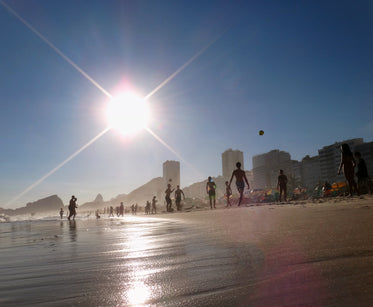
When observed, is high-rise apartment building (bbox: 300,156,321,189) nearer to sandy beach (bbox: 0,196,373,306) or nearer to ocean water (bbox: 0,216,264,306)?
sandy beach (bbox: 0,196,373,306)

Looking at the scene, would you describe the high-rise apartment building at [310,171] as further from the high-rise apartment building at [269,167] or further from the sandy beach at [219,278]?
the sandy beach at [219,278]

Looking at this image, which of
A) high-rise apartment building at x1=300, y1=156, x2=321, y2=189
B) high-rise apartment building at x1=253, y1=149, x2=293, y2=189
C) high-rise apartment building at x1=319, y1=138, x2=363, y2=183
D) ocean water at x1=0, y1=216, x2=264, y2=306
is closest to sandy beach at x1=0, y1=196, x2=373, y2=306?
ocean water at x1=0, y1=216, x2=264, y2=306

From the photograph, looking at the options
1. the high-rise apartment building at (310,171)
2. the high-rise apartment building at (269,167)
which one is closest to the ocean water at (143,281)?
the high-rise apartment building at (310,171)

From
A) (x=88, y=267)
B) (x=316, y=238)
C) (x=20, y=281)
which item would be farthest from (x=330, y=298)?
(x=20, y=281)

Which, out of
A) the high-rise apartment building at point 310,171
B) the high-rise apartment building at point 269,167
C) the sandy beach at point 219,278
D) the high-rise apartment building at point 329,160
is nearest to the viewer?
the sandy beach at point 219,278

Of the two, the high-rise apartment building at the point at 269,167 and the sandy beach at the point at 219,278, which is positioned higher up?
the high-rise apartment building at the point at 269,167

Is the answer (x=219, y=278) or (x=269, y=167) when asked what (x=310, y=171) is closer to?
(x=269, y=167)

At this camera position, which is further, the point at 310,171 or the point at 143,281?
the point at 310,171

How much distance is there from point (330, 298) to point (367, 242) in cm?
109

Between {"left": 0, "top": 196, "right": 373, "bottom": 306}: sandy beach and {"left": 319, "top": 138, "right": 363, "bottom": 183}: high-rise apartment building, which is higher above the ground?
{"left": 319, "top": 138, "right": 363, "bottom": 183}: high-rise apartment building

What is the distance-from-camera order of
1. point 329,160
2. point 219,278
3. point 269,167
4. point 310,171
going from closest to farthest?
point 219,278, point 329,160, point 310,171, point 269,167

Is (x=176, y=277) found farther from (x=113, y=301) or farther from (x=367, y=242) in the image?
(x=367, y=242)

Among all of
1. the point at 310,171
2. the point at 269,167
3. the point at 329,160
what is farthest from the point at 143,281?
the point at 269,167

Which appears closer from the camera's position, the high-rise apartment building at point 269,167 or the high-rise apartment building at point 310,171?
the high-rise apartment building at point 310,171
